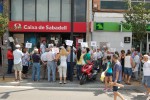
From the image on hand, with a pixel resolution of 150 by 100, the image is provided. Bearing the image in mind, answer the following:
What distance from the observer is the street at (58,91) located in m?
12.3

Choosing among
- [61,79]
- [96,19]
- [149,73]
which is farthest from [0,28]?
[96,19]

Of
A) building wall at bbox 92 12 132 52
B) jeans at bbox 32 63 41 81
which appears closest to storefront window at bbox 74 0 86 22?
building wall at bbox 92 12 132 52

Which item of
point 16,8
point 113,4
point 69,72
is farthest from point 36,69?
point 113,4

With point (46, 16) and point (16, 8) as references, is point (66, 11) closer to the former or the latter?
point (46, 16)

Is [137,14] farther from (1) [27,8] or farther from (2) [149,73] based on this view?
(1) [27,8]

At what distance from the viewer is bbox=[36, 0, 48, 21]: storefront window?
25188mm

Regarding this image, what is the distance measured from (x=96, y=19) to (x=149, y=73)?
12.9m

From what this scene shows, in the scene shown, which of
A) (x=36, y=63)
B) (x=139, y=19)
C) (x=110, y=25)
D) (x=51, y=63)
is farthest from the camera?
(x=110, y=25)

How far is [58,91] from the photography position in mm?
13773

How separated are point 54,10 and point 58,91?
12641 millimetres

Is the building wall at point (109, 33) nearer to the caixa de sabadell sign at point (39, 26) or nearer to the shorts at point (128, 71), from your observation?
the caixa de sabadell sign at point (39, 26)

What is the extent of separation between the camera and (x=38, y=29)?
24.5m

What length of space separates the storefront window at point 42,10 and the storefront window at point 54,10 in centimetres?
33

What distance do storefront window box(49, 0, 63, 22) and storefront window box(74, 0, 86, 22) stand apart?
4.80 feet
